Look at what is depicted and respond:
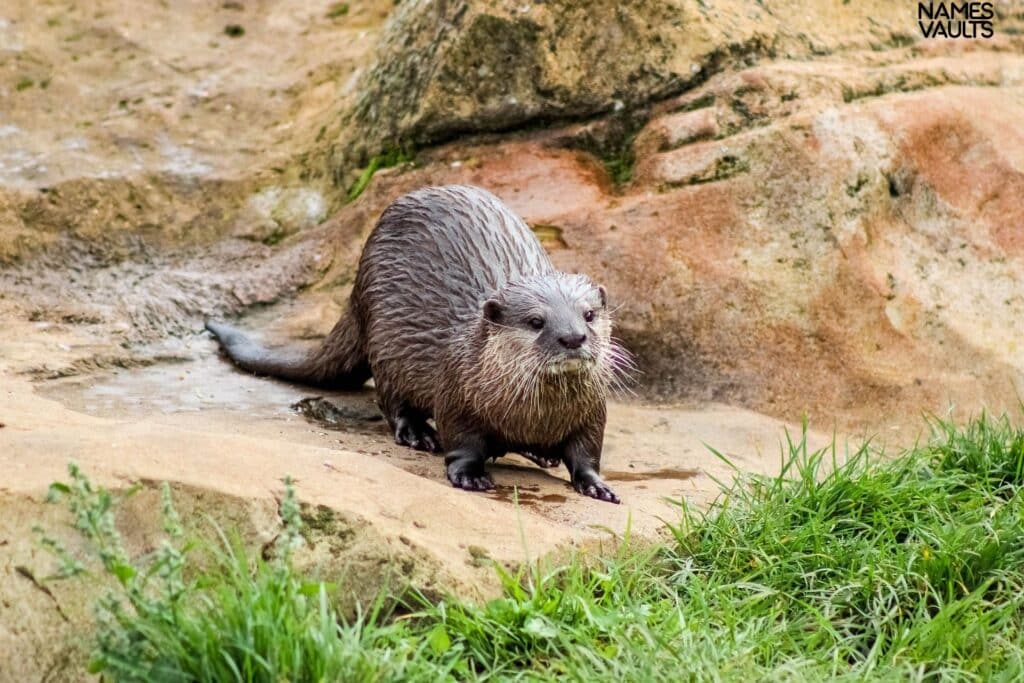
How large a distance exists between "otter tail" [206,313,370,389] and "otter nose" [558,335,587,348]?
115 cm

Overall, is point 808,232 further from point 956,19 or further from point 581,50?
point 956,19

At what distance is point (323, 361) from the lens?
13.7 ft

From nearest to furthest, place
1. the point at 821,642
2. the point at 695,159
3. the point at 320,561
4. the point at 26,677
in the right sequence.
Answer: the point at 26,677 < the point at 320,561 < the point at 821,642 < the point at 695,159

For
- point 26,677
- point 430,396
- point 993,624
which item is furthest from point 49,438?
point 993,624

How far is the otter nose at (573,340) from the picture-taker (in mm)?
3131

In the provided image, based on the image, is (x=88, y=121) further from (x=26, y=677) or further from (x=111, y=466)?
(x=26, y=677)

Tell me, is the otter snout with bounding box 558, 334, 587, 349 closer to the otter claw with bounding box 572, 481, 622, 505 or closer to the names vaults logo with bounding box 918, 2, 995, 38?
the otter claw with bounding box 572, 481, 622, 505

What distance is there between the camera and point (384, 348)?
3.88 metres

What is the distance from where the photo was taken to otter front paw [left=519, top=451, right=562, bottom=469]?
3.46m

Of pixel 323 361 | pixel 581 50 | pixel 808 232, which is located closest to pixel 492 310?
pixel 323 361

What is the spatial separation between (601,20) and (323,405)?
185 centimetres

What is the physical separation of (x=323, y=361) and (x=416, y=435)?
55 centimetres

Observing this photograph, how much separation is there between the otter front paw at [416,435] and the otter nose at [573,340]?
77 centimetres

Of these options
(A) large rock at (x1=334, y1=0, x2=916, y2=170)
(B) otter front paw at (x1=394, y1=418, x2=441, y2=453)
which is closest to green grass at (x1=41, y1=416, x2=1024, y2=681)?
(B) otter front paw at (x1=394, y1=418, x2=441, y2=453)
